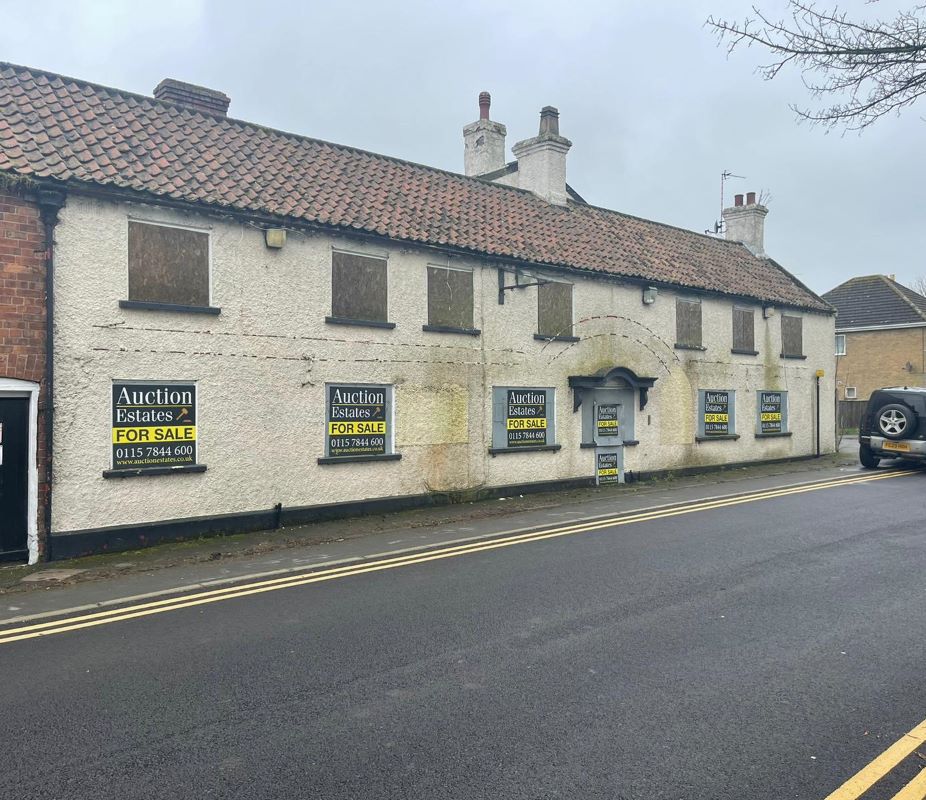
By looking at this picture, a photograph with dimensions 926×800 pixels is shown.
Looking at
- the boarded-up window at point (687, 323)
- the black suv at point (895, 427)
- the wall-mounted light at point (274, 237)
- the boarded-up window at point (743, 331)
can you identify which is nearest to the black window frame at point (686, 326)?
the boarded-up window at point (687, 323)

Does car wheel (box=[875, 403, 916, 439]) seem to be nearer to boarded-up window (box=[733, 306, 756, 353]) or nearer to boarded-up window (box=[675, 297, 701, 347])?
boarded-up window (box=[733, 306, 756, 353])

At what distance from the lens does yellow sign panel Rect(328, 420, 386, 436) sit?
13.1 m

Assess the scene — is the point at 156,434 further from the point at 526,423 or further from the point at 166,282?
the point at 526,423

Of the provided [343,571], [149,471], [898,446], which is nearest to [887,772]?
[343,571]

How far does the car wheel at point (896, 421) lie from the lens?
19.2 meters

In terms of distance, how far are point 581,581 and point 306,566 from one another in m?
3.46

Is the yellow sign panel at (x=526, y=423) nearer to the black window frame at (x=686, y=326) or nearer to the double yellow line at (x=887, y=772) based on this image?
the black window frame at (x=686, y=326)

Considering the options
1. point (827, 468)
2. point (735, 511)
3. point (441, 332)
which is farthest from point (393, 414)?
point (827, 468)

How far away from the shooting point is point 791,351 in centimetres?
2358

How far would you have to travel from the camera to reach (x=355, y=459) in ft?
43.7

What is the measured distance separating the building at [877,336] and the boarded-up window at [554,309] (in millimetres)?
26426

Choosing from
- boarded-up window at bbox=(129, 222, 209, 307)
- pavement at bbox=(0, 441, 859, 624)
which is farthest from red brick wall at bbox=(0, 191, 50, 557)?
pavement at bbox=(0, 441, 859, 624)

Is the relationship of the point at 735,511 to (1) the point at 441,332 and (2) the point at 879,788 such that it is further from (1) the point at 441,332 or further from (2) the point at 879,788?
(2) the point at 879,788

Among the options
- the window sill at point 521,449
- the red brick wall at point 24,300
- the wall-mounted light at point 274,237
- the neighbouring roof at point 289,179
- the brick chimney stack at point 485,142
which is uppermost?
Answer: the brick chimney stack at point 485,142
